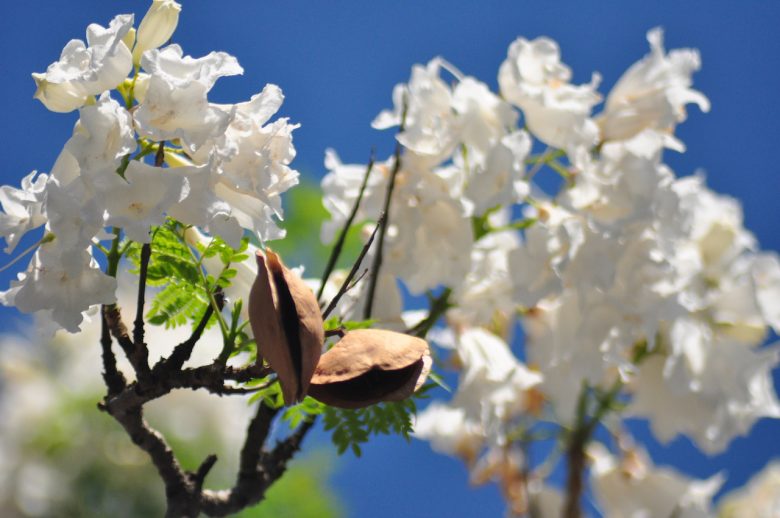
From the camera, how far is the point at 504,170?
27.0 inches

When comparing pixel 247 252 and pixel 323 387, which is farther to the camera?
pixel 247 252

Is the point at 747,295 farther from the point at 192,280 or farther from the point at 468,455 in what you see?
the point at 192,280

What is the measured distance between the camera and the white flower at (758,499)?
1302 millimetres

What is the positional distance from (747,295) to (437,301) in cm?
36

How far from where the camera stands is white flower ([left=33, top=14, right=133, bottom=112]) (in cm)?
40

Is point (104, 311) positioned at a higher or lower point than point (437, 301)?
lower

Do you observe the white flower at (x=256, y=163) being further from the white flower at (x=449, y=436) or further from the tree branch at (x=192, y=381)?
the white flower at (x=449, y=436)

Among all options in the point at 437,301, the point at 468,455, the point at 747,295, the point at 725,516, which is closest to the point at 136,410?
the point at 437,301

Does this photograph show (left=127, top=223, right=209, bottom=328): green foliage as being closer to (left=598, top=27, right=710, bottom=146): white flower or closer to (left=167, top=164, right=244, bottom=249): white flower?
(left=167, top=164, right=244, bottom=249): white flower

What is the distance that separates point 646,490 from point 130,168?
2.74 ft

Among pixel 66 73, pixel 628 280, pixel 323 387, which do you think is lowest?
pixel 323 387

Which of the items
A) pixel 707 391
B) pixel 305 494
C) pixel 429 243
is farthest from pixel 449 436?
pixel 429 243

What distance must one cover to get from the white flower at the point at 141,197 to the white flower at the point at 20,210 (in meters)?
0.05

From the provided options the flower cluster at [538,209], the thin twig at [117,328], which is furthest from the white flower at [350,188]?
the thin twig at [117,328]
